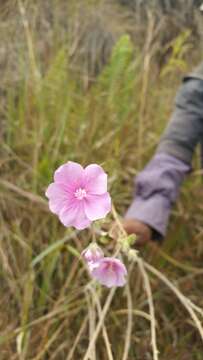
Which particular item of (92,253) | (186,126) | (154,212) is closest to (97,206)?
(92,253)

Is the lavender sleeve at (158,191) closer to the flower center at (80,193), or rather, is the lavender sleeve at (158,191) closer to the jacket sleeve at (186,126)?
the jacket sleeve at (186,126)

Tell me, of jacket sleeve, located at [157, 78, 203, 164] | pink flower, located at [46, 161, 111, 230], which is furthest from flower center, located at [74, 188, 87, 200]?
jacket sleeve, located at [157, 78, 203, 164]

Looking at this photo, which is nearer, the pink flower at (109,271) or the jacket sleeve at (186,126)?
the pink flower at (109,271)

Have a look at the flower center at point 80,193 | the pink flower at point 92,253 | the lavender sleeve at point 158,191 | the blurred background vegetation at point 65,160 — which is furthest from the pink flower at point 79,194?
the lavender sleeve at point 158,191

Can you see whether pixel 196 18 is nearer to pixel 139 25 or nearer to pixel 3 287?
pixel 139 25

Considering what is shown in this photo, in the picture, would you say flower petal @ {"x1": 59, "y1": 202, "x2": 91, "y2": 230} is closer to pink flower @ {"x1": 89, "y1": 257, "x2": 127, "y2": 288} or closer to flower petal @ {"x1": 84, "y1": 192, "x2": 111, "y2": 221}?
flower petal @ {"x1": 84, "y1": 192, "x2": 111, "y2": 221}

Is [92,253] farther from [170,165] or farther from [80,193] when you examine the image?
[170,165]
